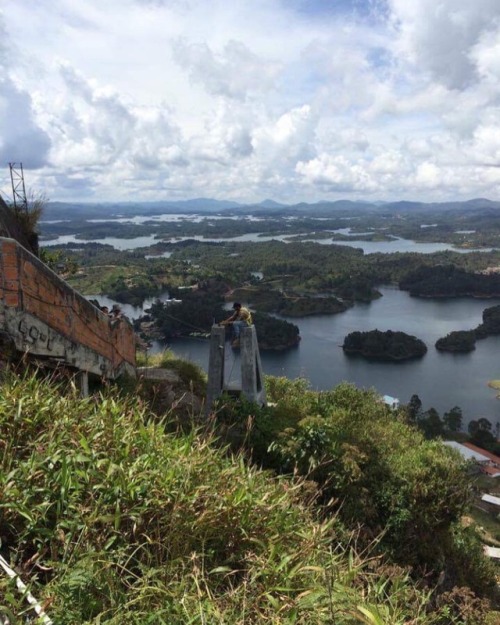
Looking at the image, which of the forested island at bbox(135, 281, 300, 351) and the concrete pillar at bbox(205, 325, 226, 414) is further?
the forested island at bbox(135, 281, 300, 351)

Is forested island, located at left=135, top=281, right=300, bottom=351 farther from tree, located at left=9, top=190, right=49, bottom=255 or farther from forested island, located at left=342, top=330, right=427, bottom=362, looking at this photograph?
tree, located at left=9, top=190, right=49, bottom=255

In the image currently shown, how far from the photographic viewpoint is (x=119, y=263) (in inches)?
2985

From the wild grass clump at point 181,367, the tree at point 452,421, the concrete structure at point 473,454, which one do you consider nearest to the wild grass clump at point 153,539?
the wild grass clump at point 181,367

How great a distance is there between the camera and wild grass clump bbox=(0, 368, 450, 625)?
1626 mm

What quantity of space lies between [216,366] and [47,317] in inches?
97.5

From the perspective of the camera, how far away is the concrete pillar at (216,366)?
18.7 feet

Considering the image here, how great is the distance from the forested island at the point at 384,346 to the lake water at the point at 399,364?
0.80 m

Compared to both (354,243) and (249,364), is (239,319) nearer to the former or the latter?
(249,364)

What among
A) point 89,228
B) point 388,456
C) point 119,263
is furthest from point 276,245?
point 388,456

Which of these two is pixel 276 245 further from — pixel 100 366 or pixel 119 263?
pixel 100 366

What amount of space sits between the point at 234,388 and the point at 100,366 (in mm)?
1810

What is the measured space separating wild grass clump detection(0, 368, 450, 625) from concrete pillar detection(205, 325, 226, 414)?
10.9 ft

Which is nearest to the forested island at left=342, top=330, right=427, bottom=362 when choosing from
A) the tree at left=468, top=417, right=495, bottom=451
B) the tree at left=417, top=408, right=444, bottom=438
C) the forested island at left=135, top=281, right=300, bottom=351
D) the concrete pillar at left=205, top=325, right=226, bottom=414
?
the forested island at left=135, top=281, right=300, bottom=351

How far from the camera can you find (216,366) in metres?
5.77
